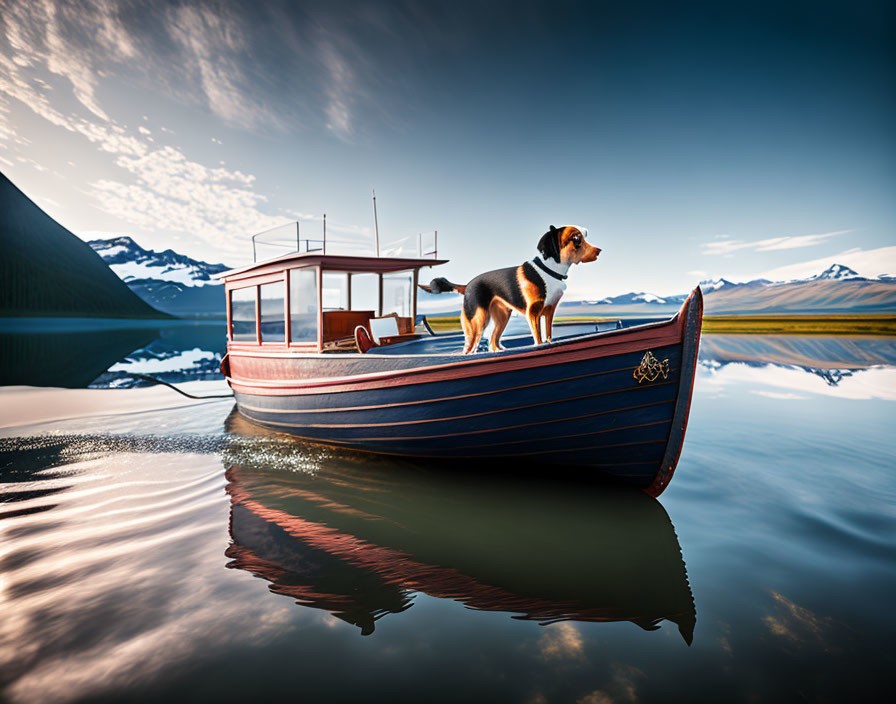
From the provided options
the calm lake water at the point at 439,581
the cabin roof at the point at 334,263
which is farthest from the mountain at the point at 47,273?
the calm lake water at the point at 439,581

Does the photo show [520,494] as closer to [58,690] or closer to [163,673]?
[163,673]

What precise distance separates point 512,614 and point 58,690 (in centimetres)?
277

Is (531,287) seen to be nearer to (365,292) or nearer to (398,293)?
(398,293)

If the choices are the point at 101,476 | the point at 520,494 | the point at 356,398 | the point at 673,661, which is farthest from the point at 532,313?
the point at 101,476

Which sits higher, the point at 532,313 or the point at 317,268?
the point at 317,268

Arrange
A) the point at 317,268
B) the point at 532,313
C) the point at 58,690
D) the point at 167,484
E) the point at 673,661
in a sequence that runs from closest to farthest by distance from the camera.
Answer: the point at 58,690
the point at 673,661
the point at 532,313
the point at 167,484
the point at 317,268

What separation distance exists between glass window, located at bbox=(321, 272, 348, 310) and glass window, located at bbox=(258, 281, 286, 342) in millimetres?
963

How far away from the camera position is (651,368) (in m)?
4.13

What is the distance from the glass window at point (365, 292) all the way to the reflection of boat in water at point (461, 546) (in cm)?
450

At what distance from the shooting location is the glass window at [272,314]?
322 inches

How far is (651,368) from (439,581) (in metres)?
2.94

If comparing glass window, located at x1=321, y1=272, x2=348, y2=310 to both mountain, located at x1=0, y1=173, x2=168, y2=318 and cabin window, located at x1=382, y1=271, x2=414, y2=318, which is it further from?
mountain, located at x1=0, y1=173, x2=168, y2=318

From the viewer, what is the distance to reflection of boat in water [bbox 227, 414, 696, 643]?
120 inches

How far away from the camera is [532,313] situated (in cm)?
473
